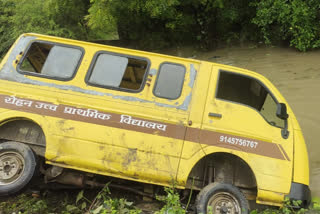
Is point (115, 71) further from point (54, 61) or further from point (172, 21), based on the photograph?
point (172, 21)

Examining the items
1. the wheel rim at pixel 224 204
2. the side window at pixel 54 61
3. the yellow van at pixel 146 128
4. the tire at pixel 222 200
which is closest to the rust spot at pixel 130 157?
the yellow van at pixel 146 128

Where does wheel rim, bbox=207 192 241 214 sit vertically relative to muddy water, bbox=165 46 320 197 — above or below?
below

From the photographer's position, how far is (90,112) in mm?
4281

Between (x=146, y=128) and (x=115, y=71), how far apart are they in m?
1.08

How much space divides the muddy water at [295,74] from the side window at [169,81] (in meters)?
3.91

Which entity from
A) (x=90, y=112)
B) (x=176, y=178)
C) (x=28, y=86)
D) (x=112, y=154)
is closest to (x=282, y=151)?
(x=176, y=178)

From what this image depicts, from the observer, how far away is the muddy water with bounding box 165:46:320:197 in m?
7.23

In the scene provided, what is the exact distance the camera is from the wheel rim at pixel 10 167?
412 cm

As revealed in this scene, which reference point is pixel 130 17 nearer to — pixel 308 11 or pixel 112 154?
pixel 308 11

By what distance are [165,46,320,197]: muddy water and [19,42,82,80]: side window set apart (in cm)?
549

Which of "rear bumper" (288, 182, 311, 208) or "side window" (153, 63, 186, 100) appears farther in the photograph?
"side window" (153, 63, 186, 100)

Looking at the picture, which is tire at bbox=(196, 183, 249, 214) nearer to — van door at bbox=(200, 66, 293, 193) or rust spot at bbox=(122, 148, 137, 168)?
van door at bbox=(200, 66, 293, 193)

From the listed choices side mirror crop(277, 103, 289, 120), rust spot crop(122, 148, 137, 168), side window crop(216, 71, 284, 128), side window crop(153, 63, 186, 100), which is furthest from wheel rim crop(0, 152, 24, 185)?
side mirror crop(277, 103, 289, 120)

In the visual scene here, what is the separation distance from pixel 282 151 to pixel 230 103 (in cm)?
106
